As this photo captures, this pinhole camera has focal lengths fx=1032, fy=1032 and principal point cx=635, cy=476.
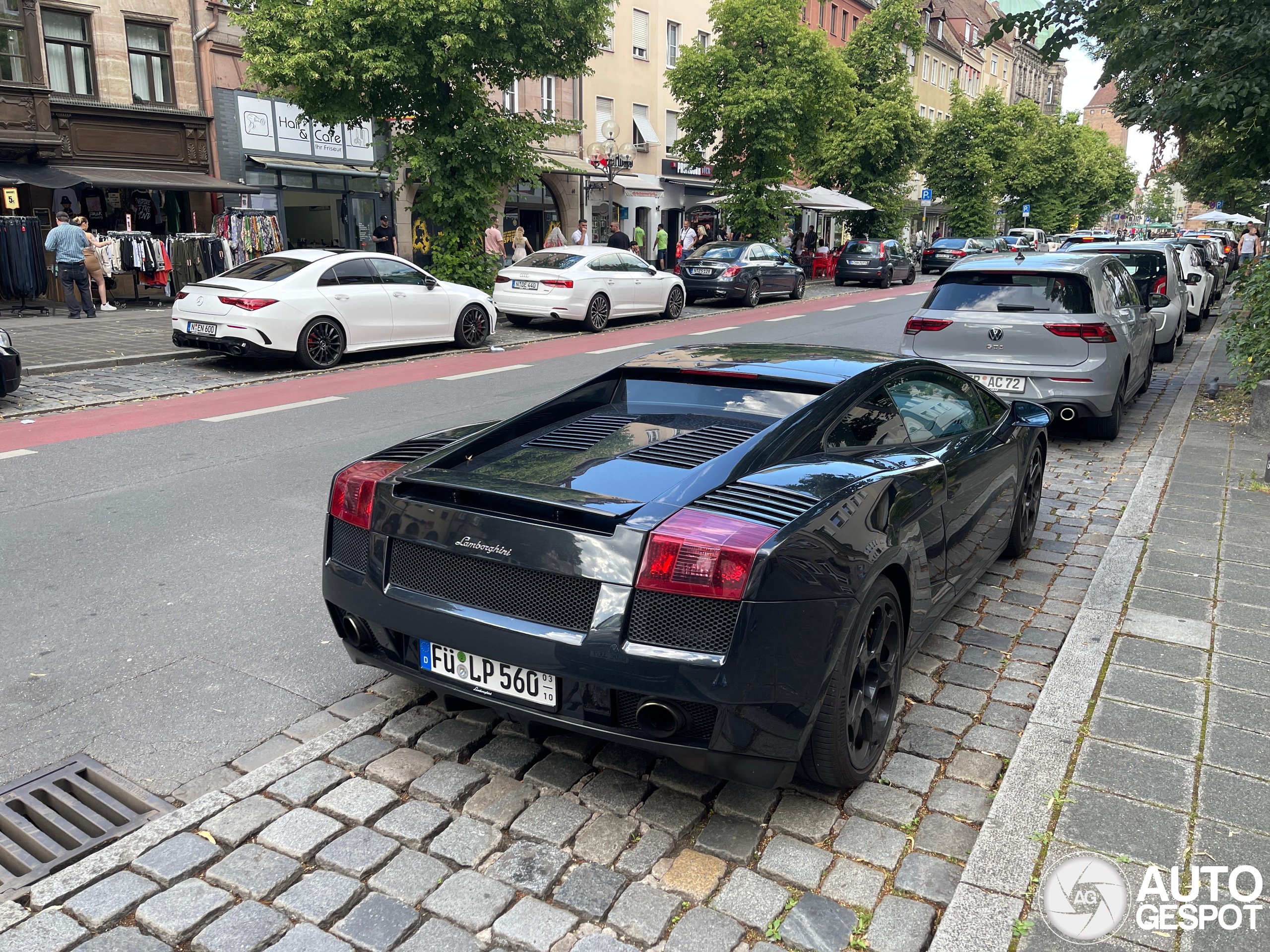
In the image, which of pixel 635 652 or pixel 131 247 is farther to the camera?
pixel 131 247

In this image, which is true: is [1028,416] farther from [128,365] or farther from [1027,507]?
[128,365]

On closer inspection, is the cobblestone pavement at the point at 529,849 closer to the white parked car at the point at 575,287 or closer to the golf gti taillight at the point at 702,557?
the golf gti taillight at the point at 702,557

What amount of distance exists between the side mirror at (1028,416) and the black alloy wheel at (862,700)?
2222 millimetres

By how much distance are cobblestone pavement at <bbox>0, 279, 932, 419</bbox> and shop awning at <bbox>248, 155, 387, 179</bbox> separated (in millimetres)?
6545

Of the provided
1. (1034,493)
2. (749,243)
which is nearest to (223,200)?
(749,243)

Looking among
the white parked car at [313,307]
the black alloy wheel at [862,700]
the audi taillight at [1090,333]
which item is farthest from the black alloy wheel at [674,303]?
the black alloy wheel at [862,700]

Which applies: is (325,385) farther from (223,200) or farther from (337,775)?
(223,200)

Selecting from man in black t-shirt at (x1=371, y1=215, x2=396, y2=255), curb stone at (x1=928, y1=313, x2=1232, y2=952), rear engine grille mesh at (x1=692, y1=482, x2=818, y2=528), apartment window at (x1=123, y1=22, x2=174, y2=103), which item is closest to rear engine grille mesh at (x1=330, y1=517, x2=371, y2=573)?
rear engine grille mesh at (x1=692, y1=482, x2=818, y2=528)

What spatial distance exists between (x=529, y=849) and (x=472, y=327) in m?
13.6

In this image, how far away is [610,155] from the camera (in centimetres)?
2942

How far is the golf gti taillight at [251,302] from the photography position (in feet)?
42.3

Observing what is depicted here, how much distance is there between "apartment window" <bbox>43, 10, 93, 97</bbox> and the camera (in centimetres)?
2098

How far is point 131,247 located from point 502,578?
66.0ft

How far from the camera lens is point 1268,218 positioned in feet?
47.8
